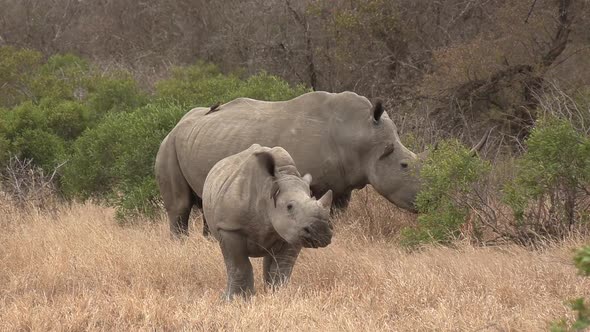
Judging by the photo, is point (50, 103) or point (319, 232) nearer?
point (319, 232)

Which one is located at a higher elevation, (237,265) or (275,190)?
(275,190)

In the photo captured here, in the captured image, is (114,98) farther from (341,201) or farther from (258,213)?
(258,213)

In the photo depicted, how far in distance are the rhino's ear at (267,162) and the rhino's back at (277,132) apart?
1.85 m

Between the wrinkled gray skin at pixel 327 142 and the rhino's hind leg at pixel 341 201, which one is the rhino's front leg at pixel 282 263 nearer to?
the wrinkled gray skin at pixel 327 142

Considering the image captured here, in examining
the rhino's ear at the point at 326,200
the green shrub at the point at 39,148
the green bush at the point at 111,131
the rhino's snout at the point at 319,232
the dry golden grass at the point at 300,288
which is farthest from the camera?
the green shrub at the point at 39,148

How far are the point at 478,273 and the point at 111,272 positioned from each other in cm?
288

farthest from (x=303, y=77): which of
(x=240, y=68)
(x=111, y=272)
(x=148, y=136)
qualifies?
(x=111, y=272)

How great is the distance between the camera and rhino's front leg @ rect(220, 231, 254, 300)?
688 centimetres

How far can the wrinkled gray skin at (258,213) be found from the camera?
6.55m

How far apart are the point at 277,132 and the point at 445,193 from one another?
5.32ft

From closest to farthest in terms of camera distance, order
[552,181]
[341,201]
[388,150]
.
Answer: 1. [552,181]
2. [388,150]
3. [341,201]

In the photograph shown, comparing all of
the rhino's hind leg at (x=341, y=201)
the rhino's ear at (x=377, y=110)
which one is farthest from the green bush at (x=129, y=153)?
the rhino's ear at (x=377, y=110)

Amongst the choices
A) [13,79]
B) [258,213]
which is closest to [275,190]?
[258,213]

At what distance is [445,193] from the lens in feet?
27.3
